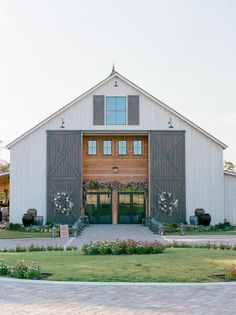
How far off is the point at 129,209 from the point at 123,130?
18.7ft

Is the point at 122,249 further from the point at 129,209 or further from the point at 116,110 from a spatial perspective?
the point at 129,209

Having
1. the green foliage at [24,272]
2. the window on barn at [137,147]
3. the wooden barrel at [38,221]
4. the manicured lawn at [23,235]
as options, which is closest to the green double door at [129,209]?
the window on barn at [137,147]

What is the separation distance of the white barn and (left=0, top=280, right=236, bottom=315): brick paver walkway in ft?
77.4

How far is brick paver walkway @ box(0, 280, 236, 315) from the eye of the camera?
8461 millimetres

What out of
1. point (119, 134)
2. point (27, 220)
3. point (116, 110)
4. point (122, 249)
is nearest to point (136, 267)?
point (122, 249)

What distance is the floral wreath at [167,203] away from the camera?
34.3 m

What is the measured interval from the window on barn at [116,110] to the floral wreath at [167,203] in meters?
5.34

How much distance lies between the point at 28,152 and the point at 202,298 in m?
26.6

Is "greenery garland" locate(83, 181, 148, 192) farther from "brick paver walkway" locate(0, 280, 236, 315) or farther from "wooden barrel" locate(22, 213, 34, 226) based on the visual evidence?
"brick paver walkway" locate(0, 280, 236, 315)

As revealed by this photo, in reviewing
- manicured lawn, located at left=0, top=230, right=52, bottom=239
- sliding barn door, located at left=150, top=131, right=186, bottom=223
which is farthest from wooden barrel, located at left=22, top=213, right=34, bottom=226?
sliding barn door, located at left=150, top=131, right=186, bottom=223

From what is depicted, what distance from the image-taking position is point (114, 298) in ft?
30.7

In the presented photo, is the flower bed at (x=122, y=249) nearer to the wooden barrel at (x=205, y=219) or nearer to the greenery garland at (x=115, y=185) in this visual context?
the wooden barrel at (x=205, y=219)

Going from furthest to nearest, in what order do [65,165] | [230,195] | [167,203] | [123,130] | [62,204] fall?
[230,195] < [123,130] < [65,165] < [167,203] < [62,204]

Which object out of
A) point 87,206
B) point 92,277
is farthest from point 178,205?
point 92,277
